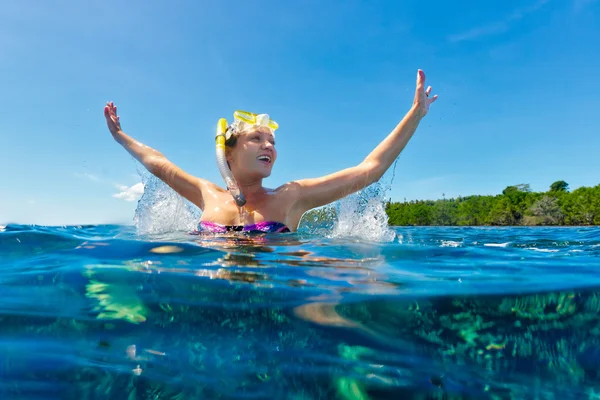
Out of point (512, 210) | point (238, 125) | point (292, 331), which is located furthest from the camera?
point (512, 210)

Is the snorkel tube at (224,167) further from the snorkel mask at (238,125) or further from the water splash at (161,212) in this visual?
the water splash at (161,212)

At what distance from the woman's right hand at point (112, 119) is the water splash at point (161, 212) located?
2.63 ft

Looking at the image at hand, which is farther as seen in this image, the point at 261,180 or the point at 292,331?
the point at 261,180

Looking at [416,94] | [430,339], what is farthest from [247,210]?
[430,339]

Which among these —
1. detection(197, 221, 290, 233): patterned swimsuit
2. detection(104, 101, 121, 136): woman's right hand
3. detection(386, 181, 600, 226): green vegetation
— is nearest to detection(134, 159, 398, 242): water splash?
detection(104, 101, 121, 136): woman's right hand

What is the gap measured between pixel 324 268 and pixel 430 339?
1.10m

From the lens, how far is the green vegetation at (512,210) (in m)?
62.0

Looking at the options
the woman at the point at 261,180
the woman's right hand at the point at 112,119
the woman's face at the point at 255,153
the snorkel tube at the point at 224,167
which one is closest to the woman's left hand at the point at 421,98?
the woman at the point at 261,180

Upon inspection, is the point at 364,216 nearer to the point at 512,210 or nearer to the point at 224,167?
the point at 224,167

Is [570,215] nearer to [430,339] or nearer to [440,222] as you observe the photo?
[440,222]

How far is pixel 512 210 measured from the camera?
67.2 m

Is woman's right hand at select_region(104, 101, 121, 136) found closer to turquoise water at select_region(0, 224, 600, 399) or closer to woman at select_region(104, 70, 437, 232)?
woman at select_region(104, 70, 437, 232)

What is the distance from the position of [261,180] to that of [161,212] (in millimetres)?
2175

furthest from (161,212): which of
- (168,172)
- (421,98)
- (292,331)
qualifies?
(292,331)
